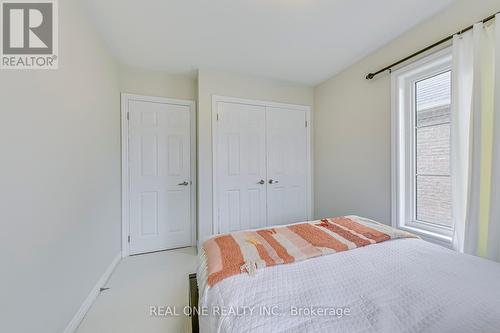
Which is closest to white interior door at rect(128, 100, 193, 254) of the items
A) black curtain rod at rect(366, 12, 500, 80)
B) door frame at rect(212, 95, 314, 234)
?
door frame at rect(212, 95, 314, 234)

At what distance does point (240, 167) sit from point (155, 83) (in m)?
1.60

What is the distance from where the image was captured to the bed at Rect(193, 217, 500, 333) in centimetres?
68

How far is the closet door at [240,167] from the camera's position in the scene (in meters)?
2.67

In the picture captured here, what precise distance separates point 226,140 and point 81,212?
170cm

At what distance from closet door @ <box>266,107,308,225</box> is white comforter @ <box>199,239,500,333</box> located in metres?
1.85

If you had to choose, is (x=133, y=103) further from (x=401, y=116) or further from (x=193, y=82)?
(x=401, y=116)

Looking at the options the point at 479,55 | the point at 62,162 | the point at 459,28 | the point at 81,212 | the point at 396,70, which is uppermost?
the point at 459,28

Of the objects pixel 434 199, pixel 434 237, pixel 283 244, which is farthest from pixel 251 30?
pixel 434 237

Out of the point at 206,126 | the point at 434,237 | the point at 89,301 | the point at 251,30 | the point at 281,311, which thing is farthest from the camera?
the point at 206,126

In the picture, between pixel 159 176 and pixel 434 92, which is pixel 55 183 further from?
pixel 434 92

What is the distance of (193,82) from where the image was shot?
2820mm

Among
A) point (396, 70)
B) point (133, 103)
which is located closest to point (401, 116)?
point (396, 70)

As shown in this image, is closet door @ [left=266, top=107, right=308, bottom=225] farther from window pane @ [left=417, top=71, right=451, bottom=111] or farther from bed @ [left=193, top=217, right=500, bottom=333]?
bed @ [left=193, top=217, right=500, bottom=333]

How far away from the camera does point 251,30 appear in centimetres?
185
